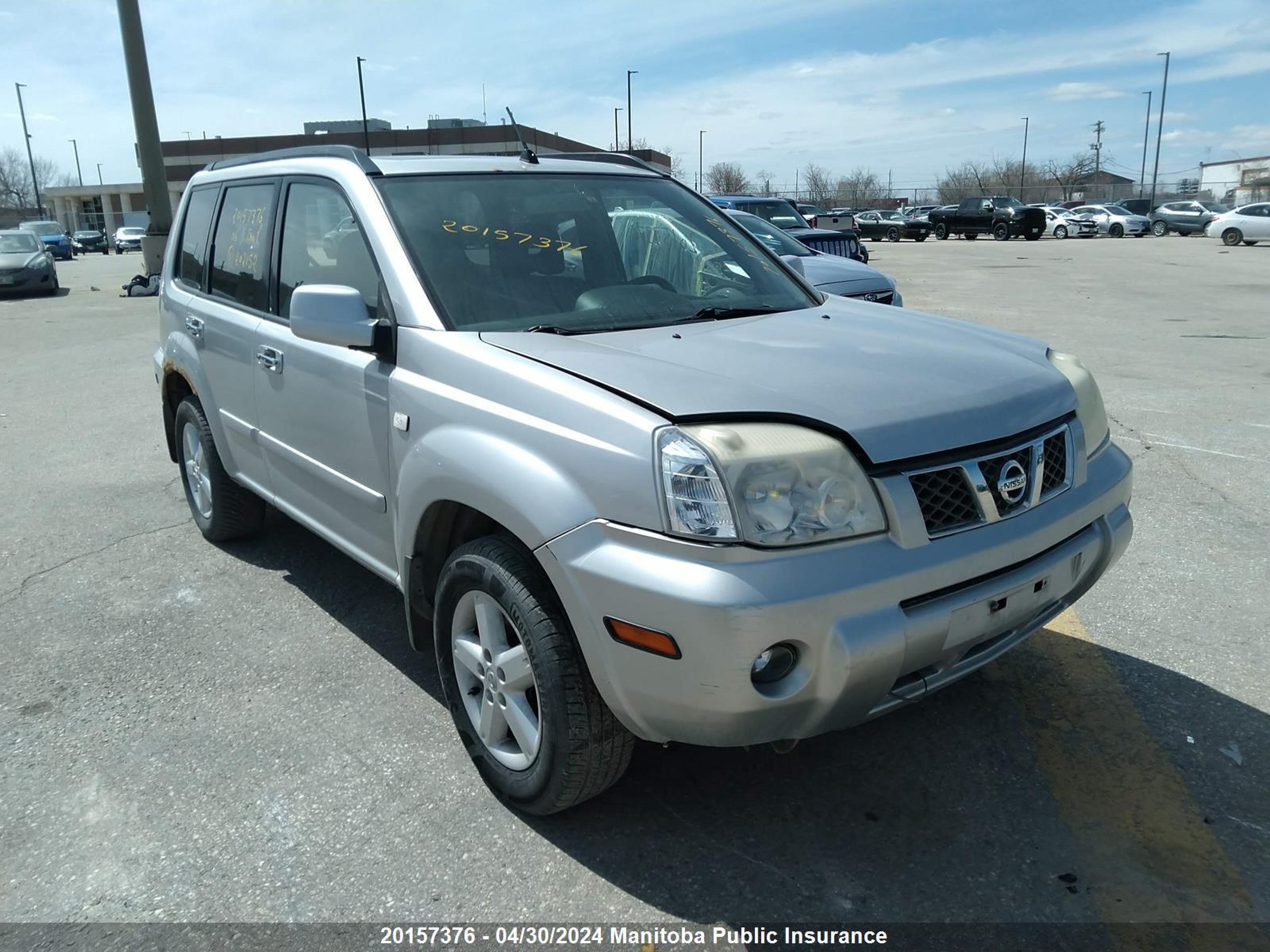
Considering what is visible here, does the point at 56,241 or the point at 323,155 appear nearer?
the point at 323,155

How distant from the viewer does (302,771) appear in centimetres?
306

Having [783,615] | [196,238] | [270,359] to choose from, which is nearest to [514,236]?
[270,359]

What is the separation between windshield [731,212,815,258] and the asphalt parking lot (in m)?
5.59

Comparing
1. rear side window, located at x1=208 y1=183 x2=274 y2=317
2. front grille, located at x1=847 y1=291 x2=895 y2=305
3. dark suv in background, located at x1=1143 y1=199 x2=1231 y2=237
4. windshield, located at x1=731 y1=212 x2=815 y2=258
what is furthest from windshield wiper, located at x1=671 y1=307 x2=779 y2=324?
dark suv in background, located at x1=1143 y1=199 x2=1231 y2=237

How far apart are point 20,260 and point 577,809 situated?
22393 mm

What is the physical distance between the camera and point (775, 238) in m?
10.8

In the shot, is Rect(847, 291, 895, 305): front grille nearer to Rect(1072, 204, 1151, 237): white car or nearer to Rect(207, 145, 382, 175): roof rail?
Rect(207, 145, 382, 175): roof rail

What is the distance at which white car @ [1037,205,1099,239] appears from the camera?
140ft

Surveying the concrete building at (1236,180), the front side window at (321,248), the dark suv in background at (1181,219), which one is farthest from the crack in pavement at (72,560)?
the concrete building at (1236,180)

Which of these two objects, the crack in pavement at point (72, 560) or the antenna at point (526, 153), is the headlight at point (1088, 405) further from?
the crack in pavement at point (72, 560)

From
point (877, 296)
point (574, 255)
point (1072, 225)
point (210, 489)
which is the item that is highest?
point (574, 255)

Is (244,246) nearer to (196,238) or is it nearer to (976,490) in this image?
(196,238)

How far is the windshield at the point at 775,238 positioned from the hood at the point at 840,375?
6.47 metres

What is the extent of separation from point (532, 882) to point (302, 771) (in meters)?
0.94
